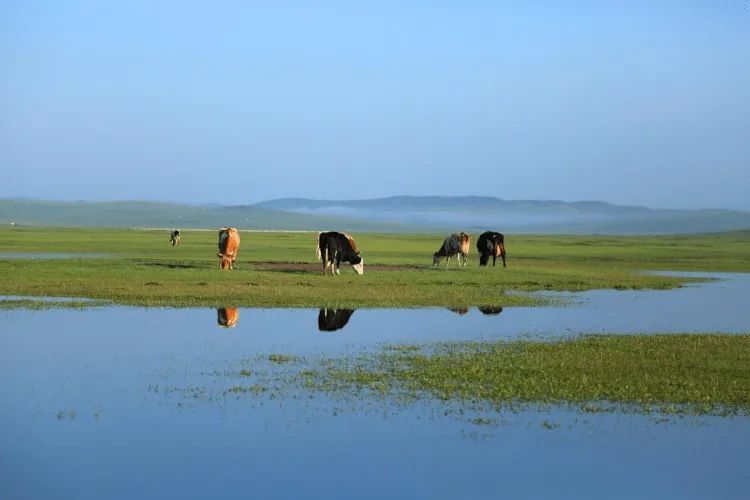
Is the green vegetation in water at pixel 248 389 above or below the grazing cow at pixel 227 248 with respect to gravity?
below

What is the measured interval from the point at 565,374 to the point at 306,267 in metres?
26.9

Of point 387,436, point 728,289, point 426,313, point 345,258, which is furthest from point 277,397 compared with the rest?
point 728,289

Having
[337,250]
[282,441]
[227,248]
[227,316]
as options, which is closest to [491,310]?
[227,316]

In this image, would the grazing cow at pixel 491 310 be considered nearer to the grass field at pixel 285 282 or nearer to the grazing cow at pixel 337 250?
the grass field at pixel 285 282

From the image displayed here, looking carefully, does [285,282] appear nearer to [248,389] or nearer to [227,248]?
[227,248]

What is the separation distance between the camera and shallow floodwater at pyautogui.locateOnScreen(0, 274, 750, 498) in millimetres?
11430

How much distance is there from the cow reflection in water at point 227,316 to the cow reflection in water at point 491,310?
708 cm

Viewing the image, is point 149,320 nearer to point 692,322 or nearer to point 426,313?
point 426,313

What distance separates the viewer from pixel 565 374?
59.3ft

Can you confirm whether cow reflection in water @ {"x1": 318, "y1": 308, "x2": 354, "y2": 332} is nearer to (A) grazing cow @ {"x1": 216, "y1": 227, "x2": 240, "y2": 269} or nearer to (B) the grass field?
(B) the grass field

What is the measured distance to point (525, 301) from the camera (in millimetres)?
32688

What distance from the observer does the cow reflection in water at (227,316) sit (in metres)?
25.4

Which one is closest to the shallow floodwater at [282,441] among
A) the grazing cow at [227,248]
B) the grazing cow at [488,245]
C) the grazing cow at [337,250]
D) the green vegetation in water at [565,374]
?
the green vegetation in water at [565,374]

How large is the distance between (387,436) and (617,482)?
3.19 meters
